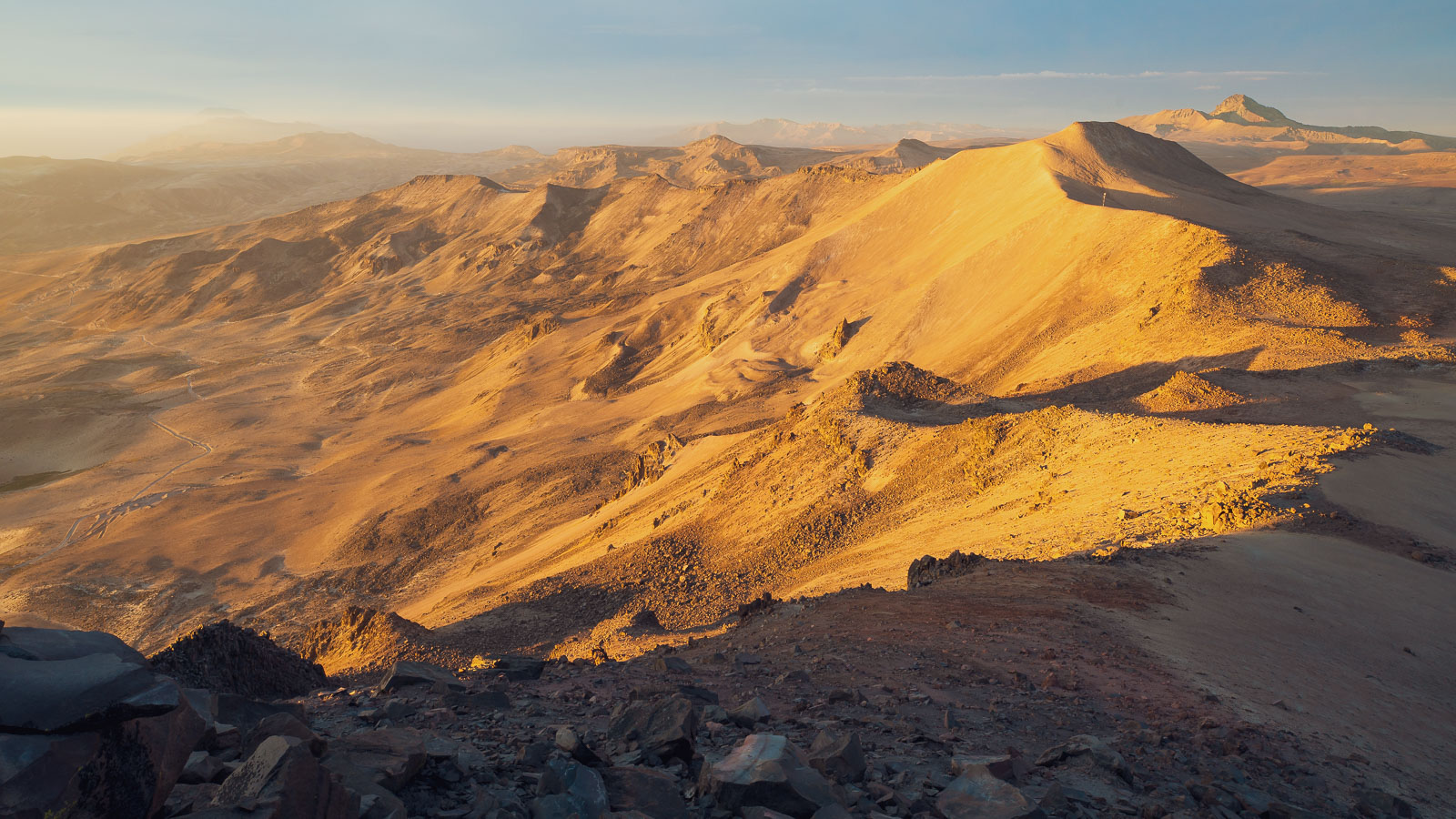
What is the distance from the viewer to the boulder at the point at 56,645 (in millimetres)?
4348

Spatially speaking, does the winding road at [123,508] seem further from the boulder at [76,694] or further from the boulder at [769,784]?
the boulder at [769,784]

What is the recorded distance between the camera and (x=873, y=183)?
55906mm

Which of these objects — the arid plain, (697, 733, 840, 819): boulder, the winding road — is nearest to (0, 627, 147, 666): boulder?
(697, 733, 840, 819): boulder

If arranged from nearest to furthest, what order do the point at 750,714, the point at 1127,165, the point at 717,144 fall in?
the point at 750,714 < the point at 1127,165 < the point at 717,144

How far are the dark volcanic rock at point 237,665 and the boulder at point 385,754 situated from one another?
4.86 m

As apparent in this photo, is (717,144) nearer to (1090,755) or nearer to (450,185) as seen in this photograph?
(450,185)

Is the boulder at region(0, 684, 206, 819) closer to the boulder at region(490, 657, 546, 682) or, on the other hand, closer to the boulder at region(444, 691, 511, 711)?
the boulder at region(444, 691, 511, 711)

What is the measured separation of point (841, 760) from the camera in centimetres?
502

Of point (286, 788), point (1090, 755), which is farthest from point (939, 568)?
point (286, 788)

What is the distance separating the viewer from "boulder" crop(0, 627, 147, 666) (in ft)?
14.3

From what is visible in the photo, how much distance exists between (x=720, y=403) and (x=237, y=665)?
81.7 feet

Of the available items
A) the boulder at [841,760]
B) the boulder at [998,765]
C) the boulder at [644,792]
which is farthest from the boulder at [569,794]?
the boulder at [998,765]

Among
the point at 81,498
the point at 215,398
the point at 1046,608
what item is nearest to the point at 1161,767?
the point at 1046,608

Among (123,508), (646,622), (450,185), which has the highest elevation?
(450,185)
